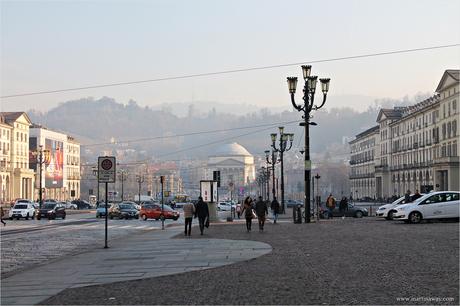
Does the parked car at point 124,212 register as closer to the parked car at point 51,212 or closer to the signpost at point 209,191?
the parked car at point 51,212

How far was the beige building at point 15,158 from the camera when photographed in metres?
135

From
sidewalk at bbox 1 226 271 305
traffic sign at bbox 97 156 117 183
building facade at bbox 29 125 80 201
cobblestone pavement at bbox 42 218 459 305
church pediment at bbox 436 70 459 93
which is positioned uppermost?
church pediment at bbox 436 70 459 93

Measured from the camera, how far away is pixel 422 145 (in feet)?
418

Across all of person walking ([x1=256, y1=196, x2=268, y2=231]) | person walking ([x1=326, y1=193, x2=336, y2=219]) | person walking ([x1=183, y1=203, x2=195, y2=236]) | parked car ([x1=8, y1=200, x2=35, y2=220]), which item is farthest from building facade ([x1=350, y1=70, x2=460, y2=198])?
person walking ([x1=183, y1=203, x2=195, y2=236])

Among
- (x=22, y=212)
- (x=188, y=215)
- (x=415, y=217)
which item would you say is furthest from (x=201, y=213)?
(x=22, y=212)

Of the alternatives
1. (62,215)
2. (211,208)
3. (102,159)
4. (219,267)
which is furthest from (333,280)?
(62,215)

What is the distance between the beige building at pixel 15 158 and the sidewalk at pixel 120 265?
11024cm

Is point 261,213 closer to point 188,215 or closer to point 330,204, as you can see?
point 188,215

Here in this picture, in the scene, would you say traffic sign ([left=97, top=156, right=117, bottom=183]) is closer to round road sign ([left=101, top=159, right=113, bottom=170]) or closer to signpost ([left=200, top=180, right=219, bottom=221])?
round road sign ([left=101, top=159, right=113, bottom=170])

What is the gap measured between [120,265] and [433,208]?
2208 centimetres

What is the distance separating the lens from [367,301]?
11188 millimetres

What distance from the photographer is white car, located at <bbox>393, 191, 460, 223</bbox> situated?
35938mm

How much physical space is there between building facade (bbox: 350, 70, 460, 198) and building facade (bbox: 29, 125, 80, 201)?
218 feet

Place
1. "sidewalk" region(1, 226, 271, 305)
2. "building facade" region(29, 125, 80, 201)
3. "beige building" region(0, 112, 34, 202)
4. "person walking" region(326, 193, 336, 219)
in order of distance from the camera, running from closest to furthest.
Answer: "sidewalk" region(1, 226, 271, 305), "person walking" region(326, 193, 336, 219), "beige building" region(0, 112, 34, 202), "building facade" region(29, 125, 80, 201)
